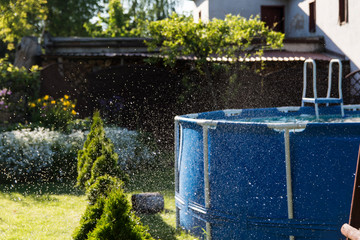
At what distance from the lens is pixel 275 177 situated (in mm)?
4926

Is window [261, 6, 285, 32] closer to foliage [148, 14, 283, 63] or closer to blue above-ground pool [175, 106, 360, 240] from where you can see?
foliage [148, 14, 283, 63]

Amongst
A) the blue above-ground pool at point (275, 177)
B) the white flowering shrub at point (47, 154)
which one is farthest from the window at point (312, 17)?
the blue above-ground pool at point (275, 177)

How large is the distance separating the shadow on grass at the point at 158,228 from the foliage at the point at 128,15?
27.7m

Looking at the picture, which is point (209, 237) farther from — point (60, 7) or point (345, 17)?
point (60, 7)

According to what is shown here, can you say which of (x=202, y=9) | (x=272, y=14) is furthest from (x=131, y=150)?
(x=272, y=14)

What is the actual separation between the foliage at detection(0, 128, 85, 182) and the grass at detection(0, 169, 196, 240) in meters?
0.43

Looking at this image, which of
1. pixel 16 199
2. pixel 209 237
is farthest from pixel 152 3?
pixel 209 237

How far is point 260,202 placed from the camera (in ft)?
16.5

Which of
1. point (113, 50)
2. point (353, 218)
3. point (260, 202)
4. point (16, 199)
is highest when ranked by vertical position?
point (113, 50)

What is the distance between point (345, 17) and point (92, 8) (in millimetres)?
24998

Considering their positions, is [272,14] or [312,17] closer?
[312,17]

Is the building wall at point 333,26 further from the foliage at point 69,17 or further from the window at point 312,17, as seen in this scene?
the foliage at point 69,17

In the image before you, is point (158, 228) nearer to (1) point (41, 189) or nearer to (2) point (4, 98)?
(1) point (41, 189)

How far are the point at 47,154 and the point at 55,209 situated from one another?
2727 mm
